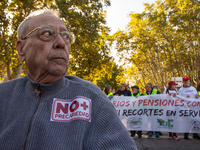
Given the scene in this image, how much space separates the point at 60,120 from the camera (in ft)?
4.04

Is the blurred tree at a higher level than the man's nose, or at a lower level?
higher

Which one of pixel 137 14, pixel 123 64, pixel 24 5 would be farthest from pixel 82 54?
pixel 123 64

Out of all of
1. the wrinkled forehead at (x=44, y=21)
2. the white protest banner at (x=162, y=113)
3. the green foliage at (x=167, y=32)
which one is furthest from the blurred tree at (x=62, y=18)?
the green foliage at (x=167, y=32)

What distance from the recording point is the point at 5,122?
1.31 meters

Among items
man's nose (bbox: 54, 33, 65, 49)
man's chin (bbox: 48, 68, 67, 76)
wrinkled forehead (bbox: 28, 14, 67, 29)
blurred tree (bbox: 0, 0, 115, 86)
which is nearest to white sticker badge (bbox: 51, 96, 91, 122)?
man's chin (bbox: 48, 68, 67, 76)

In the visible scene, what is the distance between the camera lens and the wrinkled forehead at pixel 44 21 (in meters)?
1.51

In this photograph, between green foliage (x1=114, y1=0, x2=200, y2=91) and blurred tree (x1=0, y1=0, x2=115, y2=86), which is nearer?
blurred tree (x1=0, y1=0, x2=115, y2=86)

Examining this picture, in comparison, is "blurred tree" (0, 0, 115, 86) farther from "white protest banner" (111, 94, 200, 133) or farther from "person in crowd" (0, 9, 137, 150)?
"person in crowd" (0, 9, 137, 150)

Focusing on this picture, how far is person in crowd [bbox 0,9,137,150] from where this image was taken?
46.3 inches

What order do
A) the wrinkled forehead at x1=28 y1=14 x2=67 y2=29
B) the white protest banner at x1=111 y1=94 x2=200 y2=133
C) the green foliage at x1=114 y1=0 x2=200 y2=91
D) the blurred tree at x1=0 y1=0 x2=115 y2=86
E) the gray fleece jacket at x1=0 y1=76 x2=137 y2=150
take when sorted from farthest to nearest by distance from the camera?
the green foliage at x1=114 y1=0 x2=200 y2=91
the blurred tree at x1=0 y1=0 x2=115 y2=86
the white protest banner at x1=111 y1=94 x2=200 y2=133
the wrinkled forehead at x1=28 y1=14 x2=67 y2=29
the gray fleece jacket at x1=0 y1=76 x2=137 y2=150

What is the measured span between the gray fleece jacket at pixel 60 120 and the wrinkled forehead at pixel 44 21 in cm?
44

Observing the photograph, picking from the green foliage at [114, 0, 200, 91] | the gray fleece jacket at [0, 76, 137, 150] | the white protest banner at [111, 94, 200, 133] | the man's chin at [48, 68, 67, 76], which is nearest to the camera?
the gray fleece jacket at [0, 76, 137, 150]

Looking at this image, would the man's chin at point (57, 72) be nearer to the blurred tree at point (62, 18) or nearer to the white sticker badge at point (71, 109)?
the white sticker badge at point (71, 109)

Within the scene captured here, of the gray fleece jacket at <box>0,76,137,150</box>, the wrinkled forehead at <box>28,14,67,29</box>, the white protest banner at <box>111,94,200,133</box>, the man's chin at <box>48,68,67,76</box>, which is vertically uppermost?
the wrinkled forehead at <box>28,14,67,29</box>
